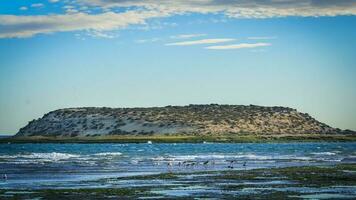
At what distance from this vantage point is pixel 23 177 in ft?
163

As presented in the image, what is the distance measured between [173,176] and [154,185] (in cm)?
833

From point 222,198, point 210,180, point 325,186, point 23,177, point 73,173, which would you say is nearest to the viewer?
point 222,198

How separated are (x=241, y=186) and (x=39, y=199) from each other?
40.2 ft

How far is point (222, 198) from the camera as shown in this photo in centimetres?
3338

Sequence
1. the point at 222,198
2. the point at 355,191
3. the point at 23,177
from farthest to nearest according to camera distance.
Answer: the point at 23,177 < the point at 355,191 < the point at 222,198

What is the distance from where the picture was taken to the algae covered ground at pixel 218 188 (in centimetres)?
3466

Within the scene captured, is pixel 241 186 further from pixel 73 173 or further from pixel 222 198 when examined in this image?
pixel 73 173

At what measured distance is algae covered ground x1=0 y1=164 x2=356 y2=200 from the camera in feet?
114

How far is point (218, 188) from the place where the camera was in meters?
38.8

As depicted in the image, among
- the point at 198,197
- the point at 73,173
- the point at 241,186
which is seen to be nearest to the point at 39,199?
the point at 198,197

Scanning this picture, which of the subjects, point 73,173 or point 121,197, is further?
point 73,173

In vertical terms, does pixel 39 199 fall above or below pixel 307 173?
above

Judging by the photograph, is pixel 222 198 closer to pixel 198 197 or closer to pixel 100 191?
pixel 198 197

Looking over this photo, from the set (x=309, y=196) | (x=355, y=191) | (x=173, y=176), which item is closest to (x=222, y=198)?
(x=309, y=196)
